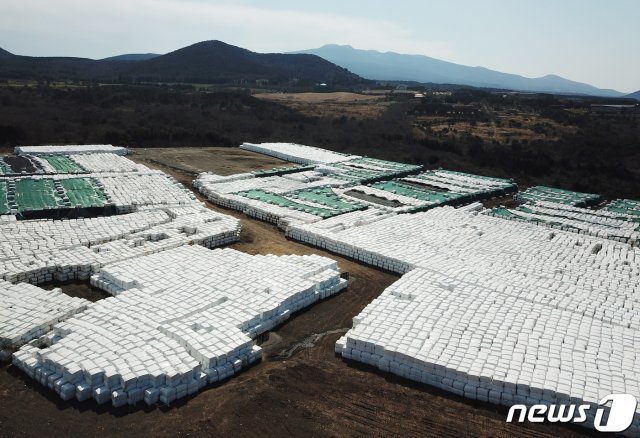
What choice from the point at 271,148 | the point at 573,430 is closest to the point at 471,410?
the point at 573,430

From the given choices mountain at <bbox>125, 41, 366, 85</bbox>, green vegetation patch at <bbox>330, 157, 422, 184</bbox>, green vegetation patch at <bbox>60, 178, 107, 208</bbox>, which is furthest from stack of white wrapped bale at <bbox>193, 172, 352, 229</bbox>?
mountain at <bbox>125, 41, 366, 85</bbox>

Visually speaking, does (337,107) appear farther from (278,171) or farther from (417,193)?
(417,193)

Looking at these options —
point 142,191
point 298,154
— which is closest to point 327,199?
point 142,191

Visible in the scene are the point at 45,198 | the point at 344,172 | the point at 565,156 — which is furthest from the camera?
the point at 565,156

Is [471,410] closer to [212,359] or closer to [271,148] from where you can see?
[212,359]

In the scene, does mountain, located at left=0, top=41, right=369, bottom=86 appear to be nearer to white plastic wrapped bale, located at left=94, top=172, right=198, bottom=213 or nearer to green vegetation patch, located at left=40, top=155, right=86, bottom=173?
green vegetation patch, located at left=40, top=155, right=86, bottom=173

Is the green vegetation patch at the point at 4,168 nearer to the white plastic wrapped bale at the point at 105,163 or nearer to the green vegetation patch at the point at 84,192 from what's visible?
the white plastic wrapped bale at the point at 105,163
